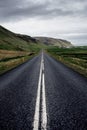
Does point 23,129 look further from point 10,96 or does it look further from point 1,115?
point 10,96

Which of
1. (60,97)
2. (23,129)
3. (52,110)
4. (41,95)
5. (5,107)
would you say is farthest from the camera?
(41,95)

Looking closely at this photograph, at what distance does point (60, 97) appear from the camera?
9.91 metres

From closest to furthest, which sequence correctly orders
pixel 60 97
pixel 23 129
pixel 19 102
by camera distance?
pixel 23 129
pixel 19 102
pixel 60 97

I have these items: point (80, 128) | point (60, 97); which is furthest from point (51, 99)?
point (80, 128)

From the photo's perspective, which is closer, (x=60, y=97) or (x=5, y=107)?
(x=5, y=107)

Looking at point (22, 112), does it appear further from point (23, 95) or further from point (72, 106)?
point (23, 95)

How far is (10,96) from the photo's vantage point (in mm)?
10352

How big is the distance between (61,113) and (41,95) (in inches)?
133

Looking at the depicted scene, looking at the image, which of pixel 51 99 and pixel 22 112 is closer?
pixel 22 112

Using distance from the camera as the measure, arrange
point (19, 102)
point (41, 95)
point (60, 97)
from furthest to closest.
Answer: point (41, 95) → point (60, 97) → point (19, 102)

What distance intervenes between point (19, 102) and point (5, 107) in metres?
0.88

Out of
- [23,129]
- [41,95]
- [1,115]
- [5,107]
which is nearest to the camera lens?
[23,129]

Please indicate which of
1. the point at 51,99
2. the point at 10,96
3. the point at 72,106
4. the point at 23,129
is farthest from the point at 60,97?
the point at 23,129

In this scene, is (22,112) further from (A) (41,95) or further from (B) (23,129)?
(A) (41,95)
